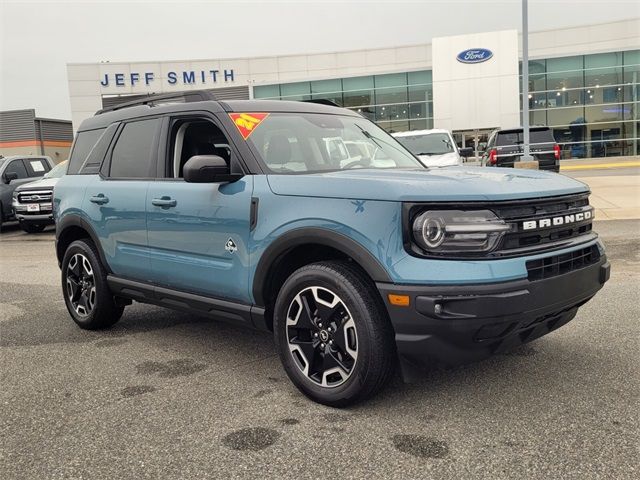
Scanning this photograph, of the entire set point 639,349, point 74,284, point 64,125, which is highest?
point 64,125

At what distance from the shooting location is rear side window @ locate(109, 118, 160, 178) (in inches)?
183

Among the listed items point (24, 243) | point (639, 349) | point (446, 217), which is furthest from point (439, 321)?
point (24, 243)

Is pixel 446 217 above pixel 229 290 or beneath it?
above

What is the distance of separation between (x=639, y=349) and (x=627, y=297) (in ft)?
5.48

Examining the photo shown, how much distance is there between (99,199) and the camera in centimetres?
498

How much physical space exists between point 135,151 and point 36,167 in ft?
43.0

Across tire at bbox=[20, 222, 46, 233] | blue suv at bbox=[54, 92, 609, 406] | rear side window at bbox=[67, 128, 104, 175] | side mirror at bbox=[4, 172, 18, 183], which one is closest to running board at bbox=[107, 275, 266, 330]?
blue suv at bbox=[54, 92, 609, 406]

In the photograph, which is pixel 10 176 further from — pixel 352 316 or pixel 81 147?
pixel 352 316

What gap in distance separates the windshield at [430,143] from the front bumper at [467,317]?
9.86m

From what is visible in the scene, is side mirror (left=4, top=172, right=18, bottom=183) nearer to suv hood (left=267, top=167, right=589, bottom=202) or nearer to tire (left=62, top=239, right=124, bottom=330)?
tire (left=62, top=239, right=124, bottom=330)

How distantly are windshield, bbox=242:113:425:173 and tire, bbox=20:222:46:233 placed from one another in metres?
12.3

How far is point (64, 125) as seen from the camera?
5331cm

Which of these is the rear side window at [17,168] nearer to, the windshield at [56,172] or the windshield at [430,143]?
the windshield at [56,172]

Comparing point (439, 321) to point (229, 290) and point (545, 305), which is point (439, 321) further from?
point (229, 290)
